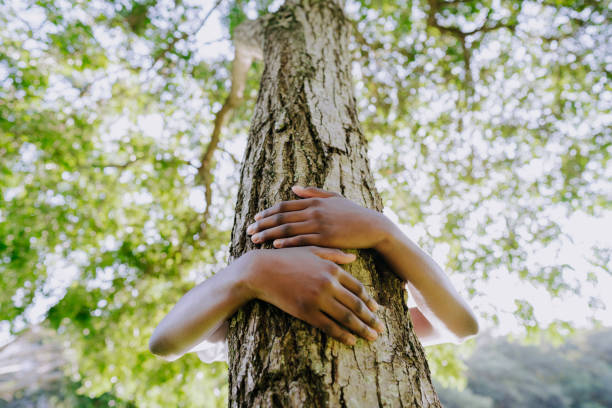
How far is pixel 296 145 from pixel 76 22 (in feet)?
15.3

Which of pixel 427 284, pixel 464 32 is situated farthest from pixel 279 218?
pixel 464 32

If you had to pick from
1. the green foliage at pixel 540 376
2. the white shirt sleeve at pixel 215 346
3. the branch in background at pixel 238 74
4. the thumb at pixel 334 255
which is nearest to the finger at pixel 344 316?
the thumb at pixel 334 255

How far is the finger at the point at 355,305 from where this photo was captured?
38.2 inches

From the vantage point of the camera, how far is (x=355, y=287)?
102 centimetres

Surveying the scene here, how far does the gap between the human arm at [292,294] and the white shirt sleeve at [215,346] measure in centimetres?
11

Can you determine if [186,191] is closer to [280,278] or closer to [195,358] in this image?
[195,358]

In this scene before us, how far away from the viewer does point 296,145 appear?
5.16 ft

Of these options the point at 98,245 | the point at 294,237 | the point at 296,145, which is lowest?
the point at 294,237

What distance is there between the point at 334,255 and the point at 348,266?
0.31 ft

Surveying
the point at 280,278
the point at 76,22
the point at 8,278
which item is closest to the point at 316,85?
the point at 280,278

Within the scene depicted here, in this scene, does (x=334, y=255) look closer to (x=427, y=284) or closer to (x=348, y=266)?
(x=348, y=266)

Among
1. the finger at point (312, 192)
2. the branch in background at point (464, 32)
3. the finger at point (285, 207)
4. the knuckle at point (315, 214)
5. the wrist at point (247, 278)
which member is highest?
the branch in background at point (464, 32)

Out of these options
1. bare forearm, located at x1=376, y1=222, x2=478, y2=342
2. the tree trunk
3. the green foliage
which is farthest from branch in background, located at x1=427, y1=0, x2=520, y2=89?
the green foliage

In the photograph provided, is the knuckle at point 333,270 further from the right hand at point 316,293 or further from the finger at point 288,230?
the finger at point 288,230
